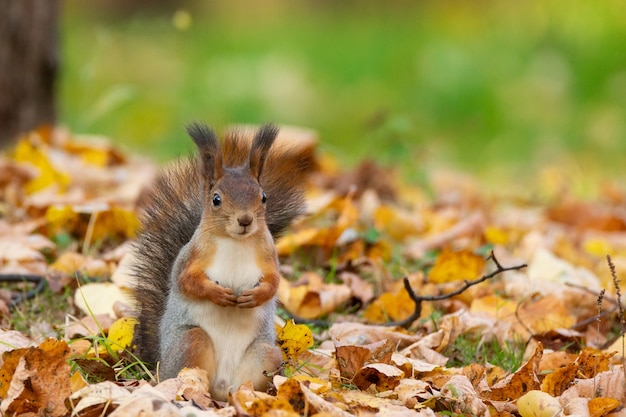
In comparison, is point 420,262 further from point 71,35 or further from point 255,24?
point 255,24

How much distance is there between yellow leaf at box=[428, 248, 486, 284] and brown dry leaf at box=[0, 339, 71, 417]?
1.15 metres

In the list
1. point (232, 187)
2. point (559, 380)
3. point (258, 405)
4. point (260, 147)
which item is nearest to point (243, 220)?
point (232, 187)

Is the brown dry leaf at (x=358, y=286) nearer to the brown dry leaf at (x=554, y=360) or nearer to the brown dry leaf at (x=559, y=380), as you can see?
the brown dry leaf at (x=554, y=360)

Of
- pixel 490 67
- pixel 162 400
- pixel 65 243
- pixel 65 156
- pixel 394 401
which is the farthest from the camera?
pixel 490 67

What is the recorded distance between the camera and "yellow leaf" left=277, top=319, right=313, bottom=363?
6.28 feet

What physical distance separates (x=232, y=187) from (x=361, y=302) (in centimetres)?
83

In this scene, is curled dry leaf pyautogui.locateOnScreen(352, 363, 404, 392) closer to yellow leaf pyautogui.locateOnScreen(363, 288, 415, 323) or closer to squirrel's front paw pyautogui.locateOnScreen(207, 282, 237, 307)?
squirrel's front paw pyautogui.locateOnScreen(207, 282, 237, 307)

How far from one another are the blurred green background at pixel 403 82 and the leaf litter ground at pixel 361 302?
125 centimetres

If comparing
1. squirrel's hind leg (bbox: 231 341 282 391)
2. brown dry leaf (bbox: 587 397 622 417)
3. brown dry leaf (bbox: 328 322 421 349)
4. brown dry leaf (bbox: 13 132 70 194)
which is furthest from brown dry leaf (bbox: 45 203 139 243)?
brown dry leaf (bbox: 587 397 622 417)

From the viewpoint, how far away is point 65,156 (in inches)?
140

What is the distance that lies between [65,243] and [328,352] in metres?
1.00

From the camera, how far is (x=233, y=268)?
5.75 ft

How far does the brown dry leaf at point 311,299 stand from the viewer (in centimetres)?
240

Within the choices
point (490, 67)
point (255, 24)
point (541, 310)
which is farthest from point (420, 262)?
point (255, 24)
